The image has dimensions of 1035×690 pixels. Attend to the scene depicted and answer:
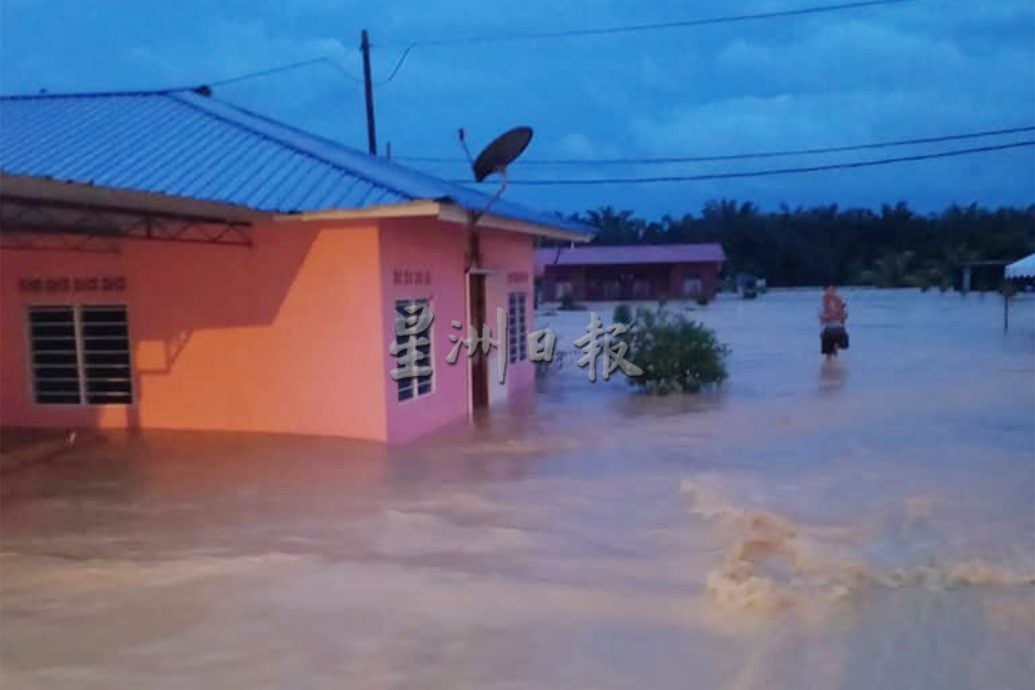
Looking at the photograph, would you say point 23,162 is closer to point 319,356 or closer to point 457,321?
point 319,356

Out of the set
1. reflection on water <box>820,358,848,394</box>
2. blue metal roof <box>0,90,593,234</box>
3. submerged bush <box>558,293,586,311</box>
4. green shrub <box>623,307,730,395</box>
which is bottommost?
reflection on water <box>820,358,848,394</box>

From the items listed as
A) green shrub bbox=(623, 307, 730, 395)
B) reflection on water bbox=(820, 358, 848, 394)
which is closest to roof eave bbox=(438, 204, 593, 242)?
green shrub bbox=(623, 307, 730, 395)

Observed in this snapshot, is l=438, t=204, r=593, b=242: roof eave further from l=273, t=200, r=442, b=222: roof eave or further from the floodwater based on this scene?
the floodwater

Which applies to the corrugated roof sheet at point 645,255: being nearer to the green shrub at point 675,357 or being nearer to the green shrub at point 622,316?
the green shrub at point 622,316

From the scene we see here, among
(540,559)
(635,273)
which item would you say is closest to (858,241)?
(635,273)

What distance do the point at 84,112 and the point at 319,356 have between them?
5508 millimetres

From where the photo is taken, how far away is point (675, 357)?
17.3 meters

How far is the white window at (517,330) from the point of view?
16.9m

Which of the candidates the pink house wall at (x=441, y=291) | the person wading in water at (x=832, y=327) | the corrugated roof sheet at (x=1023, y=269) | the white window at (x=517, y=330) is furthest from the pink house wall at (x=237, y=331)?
the corrugated roof sheet at (x=1023, y=269)

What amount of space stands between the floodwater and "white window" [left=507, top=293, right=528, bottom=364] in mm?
3828

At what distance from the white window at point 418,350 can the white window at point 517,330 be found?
385 cm

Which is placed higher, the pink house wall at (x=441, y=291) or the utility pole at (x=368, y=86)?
the utility pole at (x=368, y=86)

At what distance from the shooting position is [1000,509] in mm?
8367

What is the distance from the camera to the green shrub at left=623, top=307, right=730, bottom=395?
17.3 meters
